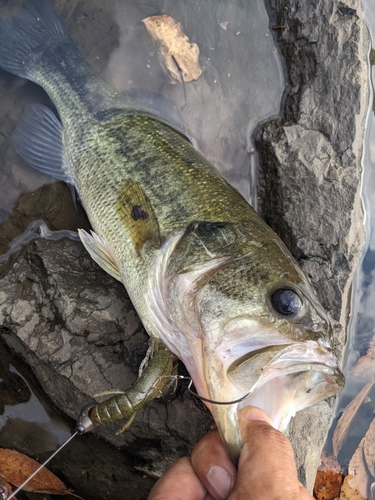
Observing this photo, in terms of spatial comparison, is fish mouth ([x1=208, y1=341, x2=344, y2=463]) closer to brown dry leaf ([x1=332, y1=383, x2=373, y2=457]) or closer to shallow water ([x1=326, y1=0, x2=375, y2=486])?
shallow water ([x1=326, y1=0, x2=375, y2=486])

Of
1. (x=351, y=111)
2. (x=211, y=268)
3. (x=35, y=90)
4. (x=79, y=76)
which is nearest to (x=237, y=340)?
(x=211, y=268)

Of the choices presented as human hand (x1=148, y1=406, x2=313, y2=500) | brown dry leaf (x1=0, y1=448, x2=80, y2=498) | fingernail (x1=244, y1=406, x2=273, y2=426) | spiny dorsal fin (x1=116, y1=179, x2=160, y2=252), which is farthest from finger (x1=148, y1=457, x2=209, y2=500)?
brown dry leaf (x1=0, y1=448, x2=80, y2=498)

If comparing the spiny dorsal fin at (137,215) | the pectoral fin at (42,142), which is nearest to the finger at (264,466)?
the spiny dorsal fin at (137,215)

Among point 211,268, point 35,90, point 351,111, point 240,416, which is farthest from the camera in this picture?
point 35,90

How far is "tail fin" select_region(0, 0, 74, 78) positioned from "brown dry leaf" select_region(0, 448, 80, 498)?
10.4 feet

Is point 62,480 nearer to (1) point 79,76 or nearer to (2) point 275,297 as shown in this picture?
(2) point 275,297

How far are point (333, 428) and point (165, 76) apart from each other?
3478 millimetres

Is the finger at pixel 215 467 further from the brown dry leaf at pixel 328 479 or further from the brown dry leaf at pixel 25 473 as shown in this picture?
the brown dry leaf at pixel 328 479

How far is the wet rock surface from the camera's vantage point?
3.40 metres

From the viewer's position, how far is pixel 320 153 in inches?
149

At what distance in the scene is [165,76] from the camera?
13.6ft

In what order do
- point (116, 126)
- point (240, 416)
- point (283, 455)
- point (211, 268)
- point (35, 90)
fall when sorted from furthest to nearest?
point (35, 90), point (116, 126), point (211, 268), point (240, 416), point (283, 455)

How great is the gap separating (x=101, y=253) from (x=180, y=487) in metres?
1.71

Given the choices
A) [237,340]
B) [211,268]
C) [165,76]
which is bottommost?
[237,340]
